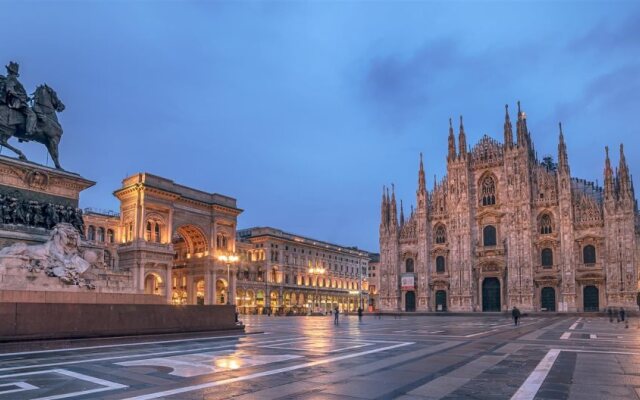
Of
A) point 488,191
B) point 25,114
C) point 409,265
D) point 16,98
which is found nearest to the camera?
point 16,98

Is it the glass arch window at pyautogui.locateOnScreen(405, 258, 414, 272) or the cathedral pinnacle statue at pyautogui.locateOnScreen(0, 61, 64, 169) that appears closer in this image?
the cathedral pinnacle statue at pyautogui.locateOnScreen(0, 61, 64, 169)

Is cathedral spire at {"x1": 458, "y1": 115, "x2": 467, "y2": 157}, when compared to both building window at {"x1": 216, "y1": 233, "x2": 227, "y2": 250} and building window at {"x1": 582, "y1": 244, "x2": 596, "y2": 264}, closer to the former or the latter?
building window at {"x1": 582, "y1": 244, "x2": 596, "y2": 264}

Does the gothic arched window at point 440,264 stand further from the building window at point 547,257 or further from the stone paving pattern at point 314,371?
the stone paving pattern at point 314,371

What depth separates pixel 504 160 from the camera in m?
67.3

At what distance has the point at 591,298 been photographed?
60.2m

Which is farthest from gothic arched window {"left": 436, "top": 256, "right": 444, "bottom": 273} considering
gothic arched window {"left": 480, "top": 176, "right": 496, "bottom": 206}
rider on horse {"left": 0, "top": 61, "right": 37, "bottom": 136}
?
rider on horse {"left": 0, "top": 61, "right": 37, "bottom": 136}

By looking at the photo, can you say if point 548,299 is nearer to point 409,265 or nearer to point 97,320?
point 409,265

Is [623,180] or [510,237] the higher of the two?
[623,180]

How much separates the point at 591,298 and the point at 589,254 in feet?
16.6

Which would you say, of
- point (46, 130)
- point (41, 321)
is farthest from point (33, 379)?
point (46, 130)

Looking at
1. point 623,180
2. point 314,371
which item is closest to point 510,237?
point 623,180

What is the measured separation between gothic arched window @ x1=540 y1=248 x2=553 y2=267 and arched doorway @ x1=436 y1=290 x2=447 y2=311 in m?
13.3

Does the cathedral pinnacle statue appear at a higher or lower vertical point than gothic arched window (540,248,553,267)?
Result: higher

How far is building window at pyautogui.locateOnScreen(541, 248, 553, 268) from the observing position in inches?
2499
